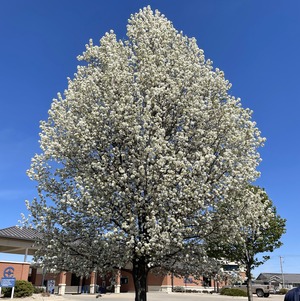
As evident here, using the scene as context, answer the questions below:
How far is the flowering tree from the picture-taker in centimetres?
1171

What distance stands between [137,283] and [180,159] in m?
5.48

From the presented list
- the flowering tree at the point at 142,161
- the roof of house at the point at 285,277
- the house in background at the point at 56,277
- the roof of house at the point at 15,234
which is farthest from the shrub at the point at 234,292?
the roof of house at the point at 285,277

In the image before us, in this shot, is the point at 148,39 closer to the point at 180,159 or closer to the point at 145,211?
the point at 180,159

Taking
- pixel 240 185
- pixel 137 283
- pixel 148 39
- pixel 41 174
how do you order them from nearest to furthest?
pixel 240 185 → pixel 137 283 → pixel 41 174 → pixel 148 39

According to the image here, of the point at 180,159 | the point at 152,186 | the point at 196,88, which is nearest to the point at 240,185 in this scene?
the point at 180,159

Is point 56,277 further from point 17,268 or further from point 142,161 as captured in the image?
point 142,161

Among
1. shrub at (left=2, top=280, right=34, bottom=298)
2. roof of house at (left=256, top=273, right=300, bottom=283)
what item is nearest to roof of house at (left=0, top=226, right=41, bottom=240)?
shrub at (left=2, top=280, right=34, bottom=298)

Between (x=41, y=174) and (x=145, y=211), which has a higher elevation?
(x=41, y=174)

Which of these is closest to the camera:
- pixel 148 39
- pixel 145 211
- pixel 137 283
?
pixel 145 211

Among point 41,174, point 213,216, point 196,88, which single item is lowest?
point 213,216

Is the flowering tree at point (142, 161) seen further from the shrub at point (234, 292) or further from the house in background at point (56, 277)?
the shrub at point (234, 292)

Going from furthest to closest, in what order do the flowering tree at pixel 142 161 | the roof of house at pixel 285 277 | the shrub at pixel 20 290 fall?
the roof of house at pixel 285 277, the shrub at pixel 20 290, the flowering tree at pixel 142 161

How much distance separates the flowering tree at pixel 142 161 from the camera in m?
11.7

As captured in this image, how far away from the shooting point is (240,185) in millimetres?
12500
